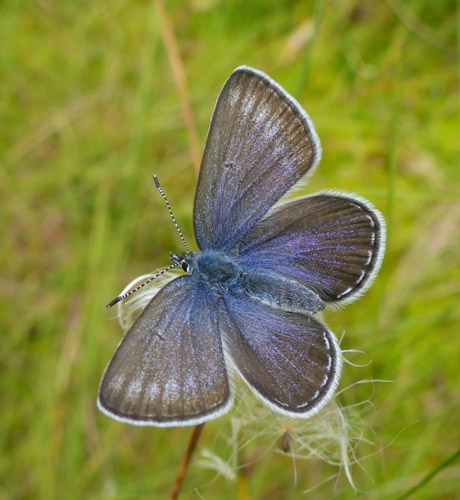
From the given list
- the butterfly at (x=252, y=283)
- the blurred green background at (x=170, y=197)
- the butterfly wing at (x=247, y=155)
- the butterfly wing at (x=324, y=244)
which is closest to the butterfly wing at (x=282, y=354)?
the butterfly at (x=252, y=283)

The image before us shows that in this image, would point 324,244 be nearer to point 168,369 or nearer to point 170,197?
point 168,369

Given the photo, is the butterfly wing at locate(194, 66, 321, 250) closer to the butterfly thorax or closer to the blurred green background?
the butterfly thorax

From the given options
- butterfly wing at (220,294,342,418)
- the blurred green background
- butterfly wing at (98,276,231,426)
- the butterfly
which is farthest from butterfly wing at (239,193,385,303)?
the blurred green background

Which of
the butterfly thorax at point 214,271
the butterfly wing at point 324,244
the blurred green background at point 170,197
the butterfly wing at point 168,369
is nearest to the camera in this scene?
the butterfly wing at point 168,369

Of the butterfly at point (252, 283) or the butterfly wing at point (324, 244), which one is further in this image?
the butterfly wing at point (324, 244)

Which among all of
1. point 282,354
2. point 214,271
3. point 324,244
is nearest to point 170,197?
point 214,271

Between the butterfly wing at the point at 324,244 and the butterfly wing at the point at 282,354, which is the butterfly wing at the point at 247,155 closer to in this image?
the butterfly wing at the point at 324,244

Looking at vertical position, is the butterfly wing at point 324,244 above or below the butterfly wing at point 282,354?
above
